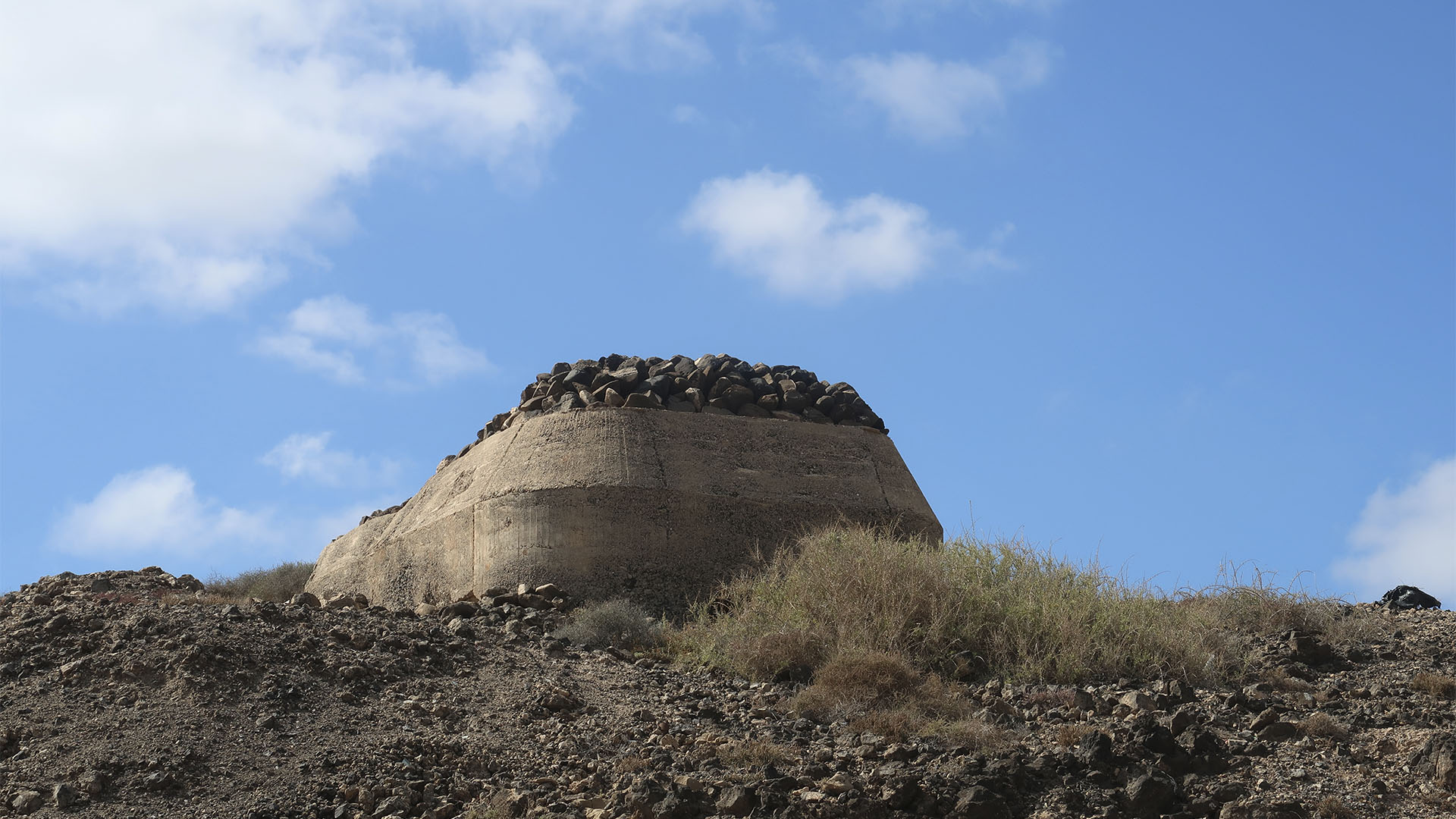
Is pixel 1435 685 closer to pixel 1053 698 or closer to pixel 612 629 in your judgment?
pixel 1053 698

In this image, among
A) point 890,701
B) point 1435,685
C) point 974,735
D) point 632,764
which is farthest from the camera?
point 1435,685

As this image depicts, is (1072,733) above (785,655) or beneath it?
beneath

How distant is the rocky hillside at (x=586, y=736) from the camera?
5746mm

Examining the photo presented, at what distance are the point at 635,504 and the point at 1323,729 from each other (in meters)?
4.59

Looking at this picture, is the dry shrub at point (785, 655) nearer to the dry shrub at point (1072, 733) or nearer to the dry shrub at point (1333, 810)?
the dry shrub at point (1072, 733)

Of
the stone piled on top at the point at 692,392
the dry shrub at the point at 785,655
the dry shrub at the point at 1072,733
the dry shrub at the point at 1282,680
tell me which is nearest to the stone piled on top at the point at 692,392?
the stone piled on top at the point at 692,392

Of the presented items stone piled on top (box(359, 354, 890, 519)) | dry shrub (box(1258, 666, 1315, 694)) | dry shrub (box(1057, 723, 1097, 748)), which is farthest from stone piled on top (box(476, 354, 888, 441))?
dry shrub (box(1057, 723, 1097, 748))

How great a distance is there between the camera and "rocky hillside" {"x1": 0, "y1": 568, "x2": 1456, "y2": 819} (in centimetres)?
575

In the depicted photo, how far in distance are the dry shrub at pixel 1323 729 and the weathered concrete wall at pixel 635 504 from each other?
12.4 feet

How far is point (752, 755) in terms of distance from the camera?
607 cm

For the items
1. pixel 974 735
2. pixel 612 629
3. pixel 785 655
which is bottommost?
pixel 974 735

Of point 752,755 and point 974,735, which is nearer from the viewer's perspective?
point 752,755

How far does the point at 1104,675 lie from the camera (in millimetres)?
7441

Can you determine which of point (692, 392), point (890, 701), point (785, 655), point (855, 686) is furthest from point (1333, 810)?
point (692, 392)
